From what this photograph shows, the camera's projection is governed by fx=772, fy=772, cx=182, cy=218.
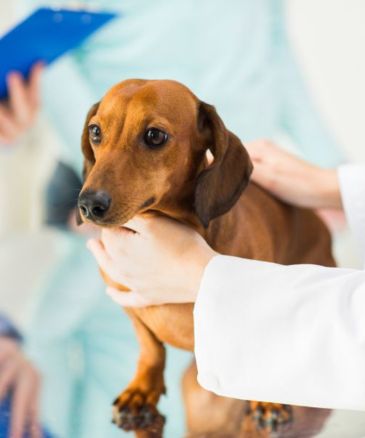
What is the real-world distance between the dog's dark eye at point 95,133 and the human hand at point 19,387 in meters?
0.49

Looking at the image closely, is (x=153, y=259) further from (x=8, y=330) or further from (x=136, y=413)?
(x=8, y=330)

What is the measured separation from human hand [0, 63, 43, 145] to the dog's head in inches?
21.3

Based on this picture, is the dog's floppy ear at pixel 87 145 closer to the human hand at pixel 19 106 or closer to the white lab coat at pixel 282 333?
the white lab coat at pixel 282 333

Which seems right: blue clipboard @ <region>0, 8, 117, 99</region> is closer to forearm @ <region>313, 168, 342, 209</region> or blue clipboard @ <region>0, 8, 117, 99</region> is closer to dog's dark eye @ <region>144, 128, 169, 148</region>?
dog's dark eye @ <region>144, 128, 169, 148</region>

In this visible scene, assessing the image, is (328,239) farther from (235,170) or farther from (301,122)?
(301,122)

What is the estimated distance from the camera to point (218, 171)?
1168 mm

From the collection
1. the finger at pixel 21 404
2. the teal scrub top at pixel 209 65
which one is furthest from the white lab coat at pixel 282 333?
the teal scrub top at pixel 209 65

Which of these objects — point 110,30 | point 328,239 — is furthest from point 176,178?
point 110,30

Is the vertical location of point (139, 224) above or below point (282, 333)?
above

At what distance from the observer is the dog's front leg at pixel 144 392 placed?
1.30 metres

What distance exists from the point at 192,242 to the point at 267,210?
0.35 m

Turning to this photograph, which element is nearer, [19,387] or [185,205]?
[185,205]

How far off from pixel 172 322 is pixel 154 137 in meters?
0.33

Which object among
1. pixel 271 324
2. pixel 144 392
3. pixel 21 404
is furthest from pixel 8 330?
pixel 271 324
